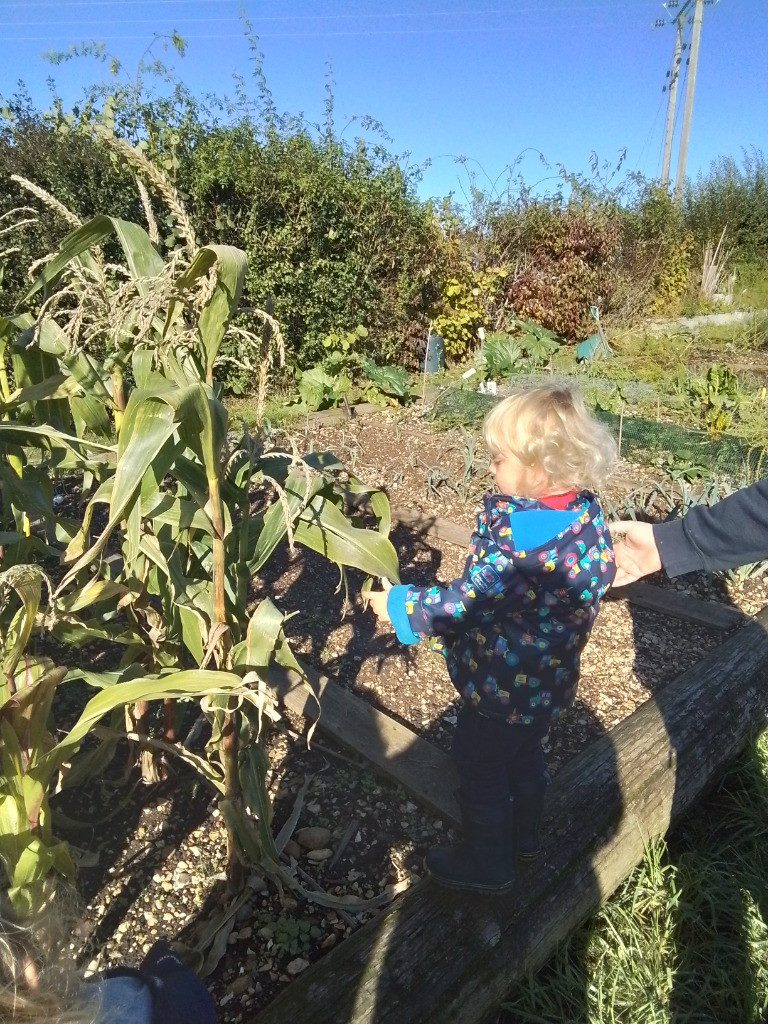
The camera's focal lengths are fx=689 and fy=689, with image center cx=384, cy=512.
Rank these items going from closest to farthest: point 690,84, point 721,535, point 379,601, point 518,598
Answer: point 518,598 < point 379,601 < point 721,535 < point 690,84

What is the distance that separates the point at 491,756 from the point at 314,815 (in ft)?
1.86

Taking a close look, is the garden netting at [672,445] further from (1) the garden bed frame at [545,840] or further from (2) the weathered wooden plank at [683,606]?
(1) the garden bed frame at [545,840]

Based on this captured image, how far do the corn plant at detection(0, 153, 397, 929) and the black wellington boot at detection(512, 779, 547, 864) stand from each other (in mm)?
625

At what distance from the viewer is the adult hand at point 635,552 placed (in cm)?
195

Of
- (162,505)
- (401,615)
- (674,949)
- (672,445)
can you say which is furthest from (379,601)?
(672,445)

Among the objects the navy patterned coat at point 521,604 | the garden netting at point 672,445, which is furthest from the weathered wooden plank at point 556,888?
the garden netting at point 672,445

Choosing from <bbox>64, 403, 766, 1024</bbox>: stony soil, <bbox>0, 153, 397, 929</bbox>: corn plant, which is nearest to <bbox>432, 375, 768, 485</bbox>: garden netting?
<bbox>64, 403, 766, 1024</bbox>: stony soil

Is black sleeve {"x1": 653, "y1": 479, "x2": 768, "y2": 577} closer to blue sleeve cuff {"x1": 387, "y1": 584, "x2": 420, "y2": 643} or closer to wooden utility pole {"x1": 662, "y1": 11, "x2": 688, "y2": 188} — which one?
blue sleeve cuff {"x1": 387, "y1": 584, "x2": 420, "y2": 643}

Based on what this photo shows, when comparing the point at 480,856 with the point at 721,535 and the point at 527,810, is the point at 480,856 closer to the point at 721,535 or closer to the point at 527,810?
the point at 527,810

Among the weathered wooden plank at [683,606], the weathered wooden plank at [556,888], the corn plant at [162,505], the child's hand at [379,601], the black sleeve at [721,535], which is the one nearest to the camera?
the corn plant at [162,505]

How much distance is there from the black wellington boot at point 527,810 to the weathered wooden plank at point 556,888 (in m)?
0.04

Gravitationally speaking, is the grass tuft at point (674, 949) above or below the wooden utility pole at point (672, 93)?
below

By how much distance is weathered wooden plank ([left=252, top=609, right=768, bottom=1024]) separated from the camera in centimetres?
125

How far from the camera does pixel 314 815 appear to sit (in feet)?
6.26
